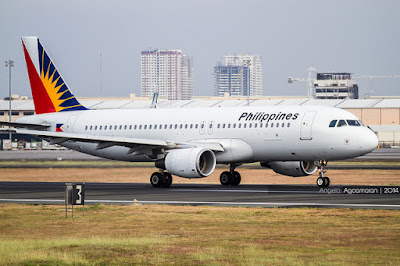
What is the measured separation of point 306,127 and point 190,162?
6.53 m

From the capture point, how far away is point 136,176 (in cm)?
5481

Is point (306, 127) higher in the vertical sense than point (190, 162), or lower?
higher

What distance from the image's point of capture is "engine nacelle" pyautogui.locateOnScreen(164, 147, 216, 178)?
4184 cm

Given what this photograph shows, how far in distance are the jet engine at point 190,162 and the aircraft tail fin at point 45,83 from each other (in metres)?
13.4

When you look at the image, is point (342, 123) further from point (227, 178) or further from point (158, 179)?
point (158, 179)

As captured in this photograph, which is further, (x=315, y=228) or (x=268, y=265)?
(x=315, y=228)

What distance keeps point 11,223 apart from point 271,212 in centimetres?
885

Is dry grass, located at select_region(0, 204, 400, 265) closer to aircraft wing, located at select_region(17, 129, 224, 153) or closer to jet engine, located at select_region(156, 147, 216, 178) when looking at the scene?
jet engine, located at select_region(156, 147, 216, 178)

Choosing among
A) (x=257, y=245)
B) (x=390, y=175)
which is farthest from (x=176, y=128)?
(x=257, y=245)

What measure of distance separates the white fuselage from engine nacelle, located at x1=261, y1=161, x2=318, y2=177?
1.74 metres

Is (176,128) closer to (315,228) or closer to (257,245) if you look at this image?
(315,228)

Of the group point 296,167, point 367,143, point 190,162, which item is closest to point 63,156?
point 296,167

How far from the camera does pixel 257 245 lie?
19156mm

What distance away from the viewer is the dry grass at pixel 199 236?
56.9ft
